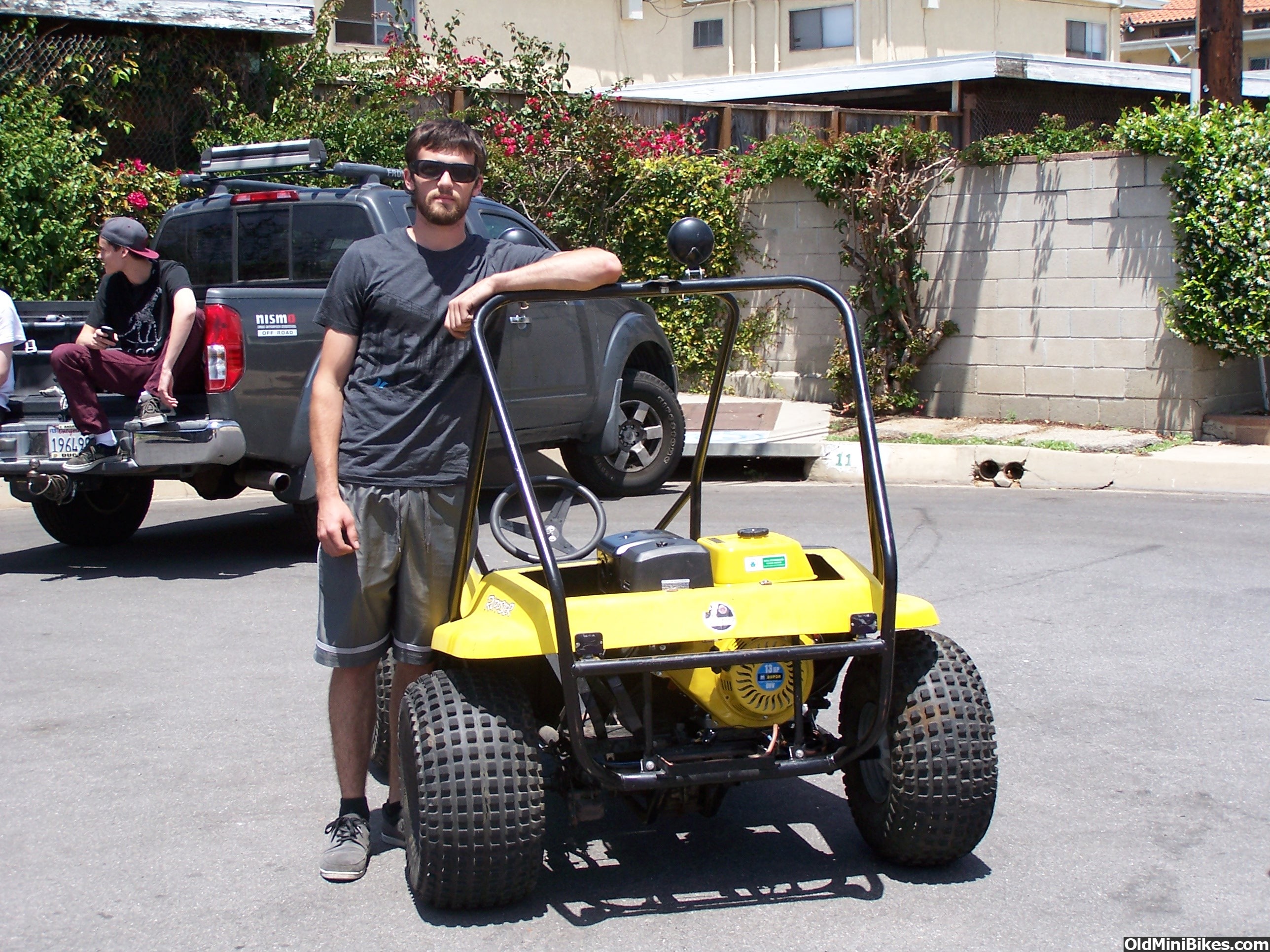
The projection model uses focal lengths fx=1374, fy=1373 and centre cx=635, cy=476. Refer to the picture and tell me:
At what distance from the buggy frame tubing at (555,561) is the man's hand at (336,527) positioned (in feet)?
0.94

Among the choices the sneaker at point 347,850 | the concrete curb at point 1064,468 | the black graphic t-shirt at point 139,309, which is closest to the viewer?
the sneaker at point 347,850

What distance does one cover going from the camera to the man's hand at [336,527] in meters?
3.54

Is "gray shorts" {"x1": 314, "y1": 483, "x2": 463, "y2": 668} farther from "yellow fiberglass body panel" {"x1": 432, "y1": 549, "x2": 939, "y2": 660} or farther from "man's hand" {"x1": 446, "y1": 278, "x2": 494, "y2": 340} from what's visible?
"man's hand" {"x1": 446, "y1": 278, "x2": 494, "y2": 340}

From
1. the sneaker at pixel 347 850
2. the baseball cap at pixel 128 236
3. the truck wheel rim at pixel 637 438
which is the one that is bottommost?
the sneaker at pixel 347 850

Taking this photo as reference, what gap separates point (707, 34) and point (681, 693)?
26.0 m

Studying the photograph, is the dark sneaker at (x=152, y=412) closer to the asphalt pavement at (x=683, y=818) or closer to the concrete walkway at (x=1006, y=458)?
the asphalt pavement at (x=683, y=818)

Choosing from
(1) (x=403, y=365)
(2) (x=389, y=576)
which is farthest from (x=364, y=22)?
(2) (x=389, y=576)

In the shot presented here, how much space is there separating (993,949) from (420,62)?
13.1m

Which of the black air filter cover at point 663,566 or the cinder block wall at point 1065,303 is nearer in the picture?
the black air filter cover at point 663,566

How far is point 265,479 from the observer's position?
24.2ft

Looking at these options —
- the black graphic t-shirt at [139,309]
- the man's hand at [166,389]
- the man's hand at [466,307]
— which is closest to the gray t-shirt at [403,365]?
the man's hand at [466,307]

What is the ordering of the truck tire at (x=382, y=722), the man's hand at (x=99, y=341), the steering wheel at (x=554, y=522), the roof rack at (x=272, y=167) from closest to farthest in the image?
the steering wheel at (x=554, y=522) → the truck tire at (x=382, y=722) → the man's hand at (x=99, y=341) → the roof rack at (x=272, y=167)

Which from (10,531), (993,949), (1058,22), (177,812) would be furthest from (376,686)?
(1058,22)

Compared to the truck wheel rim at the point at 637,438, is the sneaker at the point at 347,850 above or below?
below
